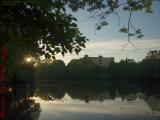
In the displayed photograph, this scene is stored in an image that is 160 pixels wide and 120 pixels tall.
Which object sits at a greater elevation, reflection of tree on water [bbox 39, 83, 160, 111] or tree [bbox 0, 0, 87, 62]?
reflection of tree on water [bbox 39, 83, 160, 111]

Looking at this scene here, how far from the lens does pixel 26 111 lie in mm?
42469

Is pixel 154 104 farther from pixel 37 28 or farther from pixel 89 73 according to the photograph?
pixel 89 73

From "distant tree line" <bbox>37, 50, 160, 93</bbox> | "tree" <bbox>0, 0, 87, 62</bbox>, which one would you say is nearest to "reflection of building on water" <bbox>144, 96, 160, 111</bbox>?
"tree" <bbox>0, 0, 87, 62</bbox>

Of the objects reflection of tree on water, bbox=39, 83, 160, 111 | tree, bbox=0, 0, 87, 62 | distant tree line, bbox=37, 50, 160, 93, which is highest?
distant tree line, bbox=37, 50, 160, 93

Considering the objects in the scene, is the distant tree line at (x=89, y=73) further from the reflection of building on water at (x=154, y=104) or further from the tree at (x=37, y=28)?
the tree at (x=37, y=28)

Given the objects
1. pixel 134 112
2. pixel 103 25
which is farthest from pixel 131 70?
pixel 103 25

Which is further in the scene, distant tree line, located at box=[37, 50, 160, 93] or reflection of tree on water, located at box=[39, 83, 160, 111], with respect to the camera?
distant tree line, located at box=[37, 50, 160, 93]

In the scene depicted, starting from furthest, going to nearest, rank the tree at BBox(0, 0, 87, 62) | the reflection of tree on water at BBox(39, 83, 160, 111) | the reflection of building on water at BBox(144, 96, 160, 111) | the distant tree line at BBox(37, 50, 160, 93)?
the distant tree line at BBox(37, 50, 160, 93) < the reflection of tree on water at BBox(39, 83, 160, 111) < the reflection of building on water at BBox(144, 96, 160, 111) < the tree at BBox(0, 0, 87, 62)

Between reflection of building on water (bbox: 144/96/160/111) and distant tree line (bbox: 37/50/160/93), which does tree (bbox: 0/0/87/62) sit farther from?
distant tree line (bbox: 37/50/160/93)

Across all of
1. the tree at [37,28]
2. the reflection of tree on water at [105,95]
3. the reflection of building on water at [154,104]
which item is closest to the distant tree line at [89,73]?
the reflection of tree on water at [105,95]

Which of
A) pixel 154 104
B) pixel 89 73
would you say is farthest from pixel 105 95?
pixel 89 73

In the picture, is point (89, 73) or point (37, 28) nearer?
point (37, 28)

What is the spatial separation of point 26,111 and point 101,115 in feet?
29.7

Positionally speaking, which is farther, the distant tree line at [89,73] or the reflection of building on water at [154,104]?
the distant tree line at [89,73]
